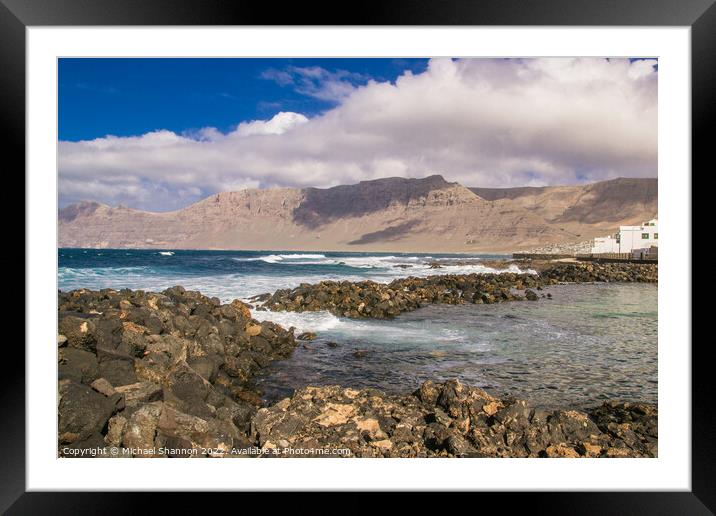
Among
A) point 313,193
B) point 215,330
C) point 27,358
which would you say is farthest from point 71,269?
point 313,193

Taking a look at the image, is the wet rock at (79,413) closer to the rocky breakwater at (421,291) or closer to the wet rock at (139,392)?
the wet rock at (139,392)

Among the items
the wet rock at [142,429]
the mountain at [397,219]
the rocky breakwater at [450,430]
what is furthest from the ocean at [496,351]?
the mountain at [397,219]

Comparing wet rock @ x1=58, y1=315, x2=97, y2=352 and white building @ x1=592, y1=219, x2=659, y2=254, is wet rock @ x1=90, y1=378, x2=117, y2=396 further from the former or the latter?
white building @ x1=592, y1=219, x2=659, y2=254

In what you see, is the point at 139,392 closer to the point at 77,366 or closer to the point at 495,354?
the point at 77,366

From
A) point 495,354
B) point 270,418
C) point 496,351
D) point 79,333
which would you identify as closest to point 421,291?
point 496,351
